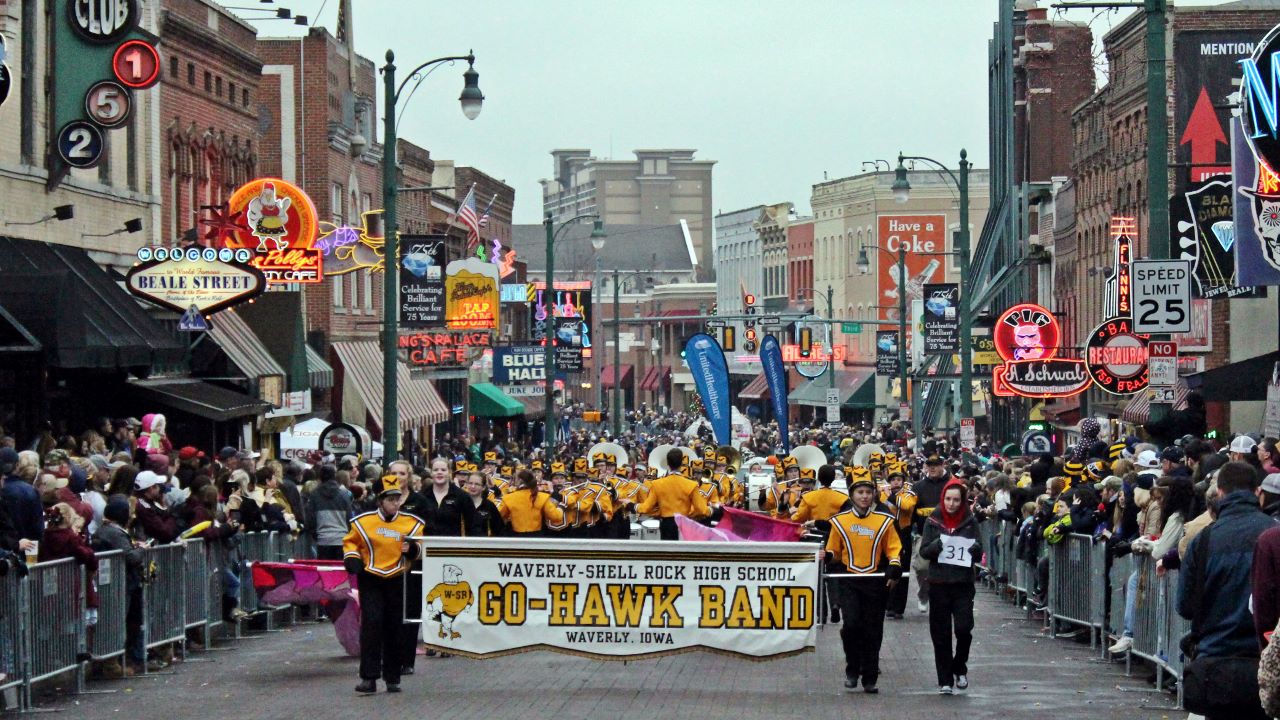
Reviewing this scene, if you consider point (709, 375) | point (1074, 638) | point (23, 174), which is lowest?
point (1074, 638)

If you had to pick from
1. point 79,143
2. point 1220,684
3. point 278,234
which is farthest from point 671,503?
point 278,234

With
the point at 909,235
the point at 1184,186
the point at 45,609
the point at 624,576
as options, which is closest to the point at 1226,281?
the point at 1184,186

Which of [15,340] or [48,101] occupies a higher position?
[48,101]

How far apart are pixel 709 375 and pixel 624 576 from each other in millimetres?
22668

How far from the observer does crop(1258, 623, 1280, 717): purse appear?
7734 mm

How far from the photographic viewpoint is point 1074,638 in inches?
773

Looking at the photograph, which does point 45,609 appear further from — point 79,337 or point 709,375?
point 709,375

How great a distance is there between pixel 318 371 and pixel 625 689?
29491 mm

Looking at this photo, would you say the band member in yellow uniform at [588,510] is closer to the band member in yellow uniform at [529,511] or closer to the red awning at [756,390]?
the band member in yellow uniform at [529,511]

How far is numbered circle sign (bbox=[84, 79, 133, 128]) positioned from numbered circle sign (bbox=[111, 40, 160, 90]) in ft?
0.75

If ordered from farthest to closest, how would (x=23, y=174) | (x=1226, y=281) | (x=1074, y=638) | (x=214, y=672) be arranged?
(x=1226, y=281) < (x=23, y=174) < (x=1074, y=638) < (x=214, y=672)

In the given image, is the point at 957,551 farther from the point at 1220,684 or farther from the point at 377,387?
the point at 377,387

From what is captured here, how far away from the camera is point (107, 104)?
86.0 feet

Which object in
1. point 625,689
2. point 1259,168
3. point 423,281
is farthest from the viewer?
point 423,281
